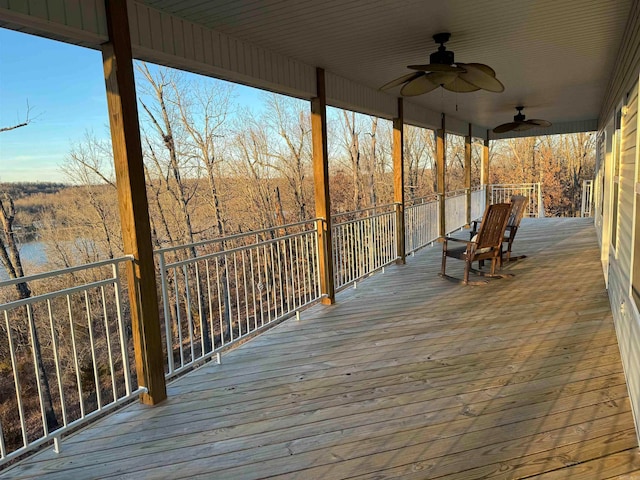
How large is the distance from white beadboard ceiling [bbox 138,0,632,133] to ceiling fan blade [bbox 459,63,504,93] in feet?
1.07

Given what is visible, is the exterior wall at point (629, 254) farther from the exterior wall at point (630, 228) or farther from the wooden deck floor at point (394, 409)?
the wooden deck floor at point (394, 409)

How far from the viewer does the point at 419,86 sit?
3.73 m

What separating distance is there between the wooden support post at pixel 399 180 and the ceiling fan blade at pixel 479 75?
2773 millimetres

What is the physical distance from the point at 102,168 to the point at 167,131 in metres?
2.45

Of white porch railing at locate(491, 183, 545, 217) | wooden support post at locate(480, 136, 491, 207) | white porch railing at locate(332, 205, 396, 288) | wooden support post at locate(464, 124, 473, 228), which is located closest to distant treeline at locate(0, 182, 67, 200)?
white porch railing at locate(332, 205, 396, 288)

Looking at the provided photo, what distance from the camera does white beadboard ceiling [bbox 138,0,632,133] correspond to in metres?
2.79

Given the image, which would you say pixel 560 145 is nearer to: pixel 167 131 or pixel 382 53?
pixel 167 131

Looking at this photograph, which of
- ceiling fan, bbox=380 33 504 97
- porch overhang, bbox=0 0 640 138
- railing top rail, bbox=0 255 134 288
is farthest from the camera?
ceiling fan, bbox=380 33 504 97

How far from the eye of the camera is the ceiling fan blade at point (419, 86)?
3539 millimetres

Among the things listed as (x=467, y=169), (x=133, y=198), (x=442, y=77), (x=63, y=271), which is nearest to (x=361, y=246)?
(x=442, y=77)

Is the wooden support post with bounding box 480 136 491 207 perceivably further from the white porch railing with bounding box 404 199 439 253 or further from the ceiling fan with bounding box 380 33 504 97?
the ceiling fan with bounding box 380 33 504 97

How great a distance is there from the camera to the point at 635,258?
2.49m

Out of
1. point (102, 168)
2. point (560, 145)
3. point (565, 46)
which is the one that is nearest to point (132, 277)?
point (565, 46)

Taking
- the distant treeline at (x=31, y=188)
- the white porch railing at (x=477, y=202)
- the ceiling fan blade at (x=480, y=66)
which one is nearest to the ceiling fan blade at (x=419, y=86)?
the ceiling fan blade at (x=480, y=66)
